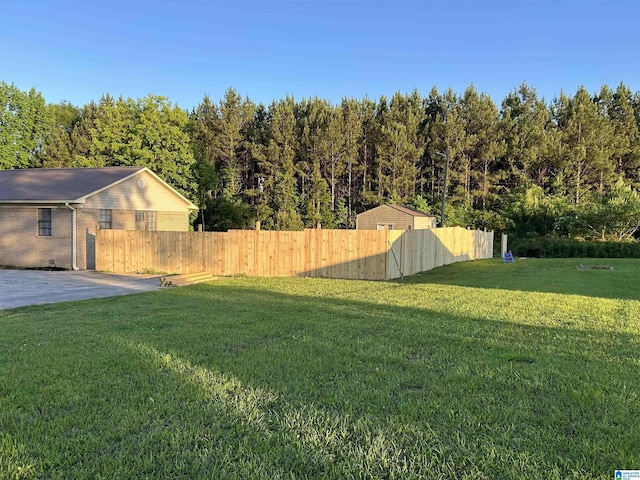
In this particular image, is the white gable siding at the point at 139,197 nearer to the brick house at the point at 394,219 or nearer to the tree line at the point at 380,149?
the tree line at the point at 380,149

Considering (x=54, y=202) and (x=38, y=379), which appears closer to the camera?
(x=38, y=379)

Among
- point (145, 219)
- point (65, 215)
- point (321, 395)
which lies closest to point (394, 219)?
point (145, 219)

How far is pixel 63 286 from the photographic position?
12.2 meters

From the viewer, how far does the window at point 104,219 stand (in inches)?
714

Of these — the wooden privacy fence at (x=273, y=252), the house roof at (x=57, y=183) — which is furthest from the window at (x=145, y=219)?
the wooden privacy fence at (x=273, y=252)

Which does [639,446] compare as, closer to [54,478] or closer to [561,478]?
[561,478]

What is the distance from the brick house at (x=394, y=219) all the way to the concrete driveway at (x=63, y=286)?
22753mm

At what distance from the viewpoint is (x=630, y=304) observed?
8.30m

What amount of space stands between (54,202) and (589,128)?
4236 centimetres

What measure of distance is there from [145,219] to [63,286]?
328 inches

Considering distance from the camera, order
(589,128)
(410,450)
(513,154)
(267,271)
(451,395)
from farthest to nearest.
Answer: (513,154) < (589,128) < (267,271) < (451,395) < (410,450)

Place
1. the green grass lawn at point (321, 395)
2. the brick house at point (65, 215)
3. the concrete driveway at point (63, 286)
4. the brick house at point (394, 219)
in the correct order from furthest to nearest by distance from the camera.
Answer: the brick house at point (394, 219) → the brick house at point (65, 215) → the concrete driveway at point (63, 286) → the green grass lawn at point (321, 395)

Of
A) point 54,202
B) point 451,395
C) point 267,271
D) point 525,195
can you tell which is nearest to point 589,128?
point 525,195

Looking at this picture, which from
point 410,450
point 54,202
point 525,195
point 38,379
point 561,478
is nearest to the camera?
point 561,478
